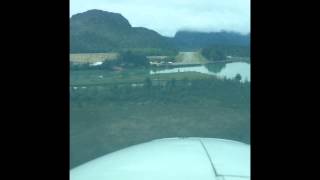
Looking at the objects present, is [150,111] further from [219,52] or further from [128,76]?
[219,52]

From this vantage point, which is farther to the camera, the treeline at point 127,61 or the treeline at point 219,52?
the treeline at point 127,61

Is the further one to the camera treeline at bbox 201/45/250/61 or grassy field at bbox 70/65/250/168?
grassy field at bbox 70/65/250/168

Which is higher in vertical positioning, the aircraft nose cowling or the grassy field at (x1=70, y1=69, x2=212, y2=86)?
the grassy field at (x1=70, y1=69, x2=212, y2=86)

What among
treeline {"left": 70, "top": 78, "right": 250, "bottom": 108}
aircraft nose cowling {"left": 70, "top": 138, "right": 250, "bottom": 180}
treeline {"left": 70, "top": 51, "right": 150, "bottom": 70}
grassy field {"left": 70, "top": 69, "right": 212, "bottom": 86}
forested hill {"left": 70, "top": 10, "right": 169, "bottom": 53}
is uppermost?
forested hill {"left": 70, "top": 10, "right": 169, "bottom": 53}

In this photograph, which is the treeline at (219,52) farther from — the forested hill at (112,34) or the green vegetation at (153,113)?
the green vegetation at (153,113)

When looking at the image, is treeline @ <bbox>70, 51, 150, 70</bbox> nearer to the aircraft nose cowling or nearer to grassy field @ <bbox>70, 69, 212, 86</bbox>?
grassy field @ <bbox>70, 69, 212, 86</bbox>

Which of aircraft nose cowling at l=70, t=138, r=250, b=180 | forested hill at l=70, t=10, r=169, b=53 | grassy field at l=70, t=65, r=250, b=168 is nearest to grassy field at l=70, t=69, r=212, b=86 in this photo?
grassy field at l=70, t=65, r=250, b=168

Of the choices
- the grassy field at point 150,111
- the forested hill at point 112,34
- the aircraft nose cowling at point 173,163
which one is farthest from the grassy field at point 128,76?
the aircraft nose cowling at point 173,163
